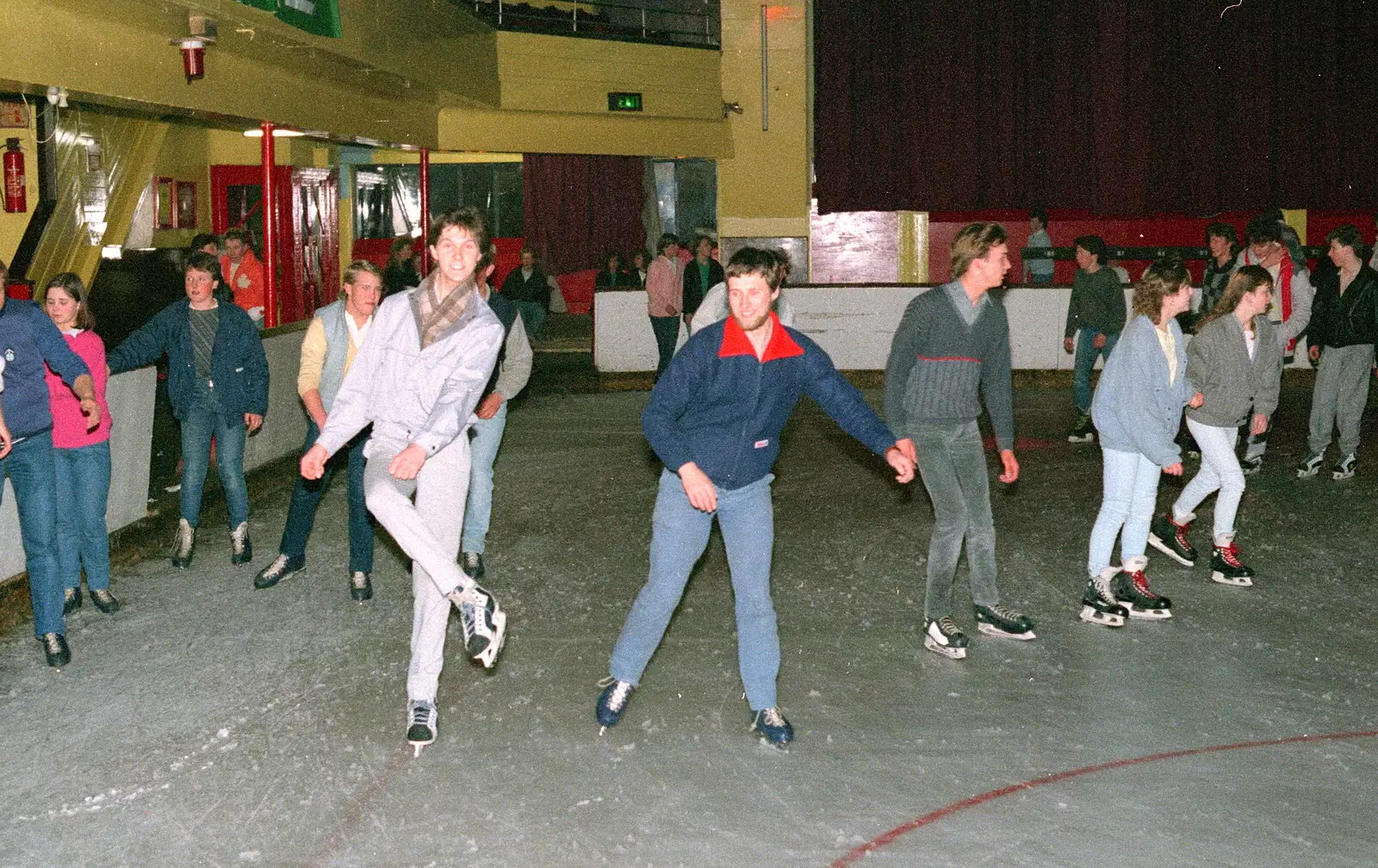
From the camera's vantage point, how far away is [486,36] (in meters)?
19.1

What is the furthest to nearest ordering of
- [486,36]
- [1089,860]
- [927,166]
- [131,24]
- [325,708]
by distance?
[927,166] < [486,36] < [131,24] < [325,708] < [1089,860]

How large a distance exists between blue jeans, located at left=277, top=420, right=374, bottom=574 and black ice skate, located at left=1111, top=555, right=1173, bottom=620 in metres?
3.54

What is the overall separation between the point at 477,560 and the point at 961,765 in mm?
3454

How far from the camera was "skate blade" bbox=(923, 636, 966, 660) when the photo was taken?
636 centimetres

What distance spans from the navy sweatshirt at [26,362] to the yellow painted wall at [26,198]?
9253 millimetres

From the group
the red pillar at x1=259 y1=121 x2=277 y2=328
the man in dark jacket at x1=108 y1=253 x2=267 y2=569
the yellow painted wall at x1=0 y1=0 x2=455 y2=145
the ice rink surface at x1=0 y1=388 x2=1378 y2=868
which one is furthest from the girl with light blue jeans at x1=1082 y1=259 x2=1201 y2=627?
the red pillar at x1=259 y1=121 x2=277 y2=328

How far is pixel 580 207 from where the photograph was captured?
99.8 ft

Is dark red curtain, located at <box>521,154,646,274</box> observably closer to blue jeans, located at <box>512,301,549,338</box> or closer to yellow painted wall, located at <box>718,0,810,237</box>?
yellow painted wall, located at <box>718,0,810,237</box>

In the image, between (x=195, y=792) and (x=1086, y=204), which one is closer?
(x=195, y=792)

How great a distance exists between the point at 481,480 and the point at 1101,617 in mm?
3113

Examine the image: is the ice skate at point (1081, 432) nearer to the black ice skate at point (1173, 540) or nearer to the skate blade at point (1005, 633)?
the black ice skate at point (1173, 540)

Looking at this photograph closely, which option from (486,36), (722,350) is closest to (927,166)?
(486,36)

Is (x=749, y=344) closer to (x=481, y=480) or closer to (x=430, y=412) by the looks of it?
(x=430, y=412)

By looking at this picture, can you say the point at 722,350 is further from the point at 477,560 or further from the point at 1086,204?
the point at 1086,204
